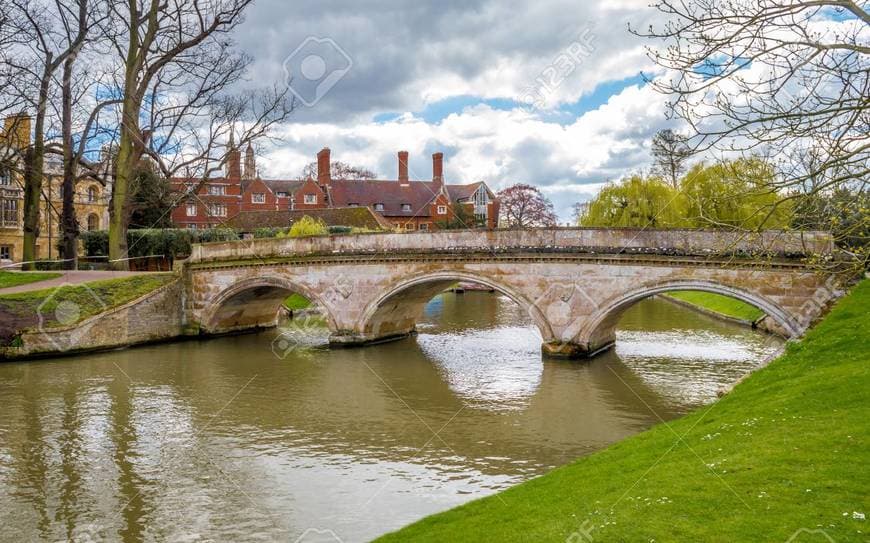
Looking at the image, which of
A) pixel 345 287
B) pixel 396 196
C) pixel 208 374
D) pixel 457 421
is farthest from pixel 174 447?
pixel 396 196

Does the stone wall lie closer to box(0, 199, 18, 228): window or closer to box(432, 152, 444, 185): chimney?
box(0, 199, 18, 228): window

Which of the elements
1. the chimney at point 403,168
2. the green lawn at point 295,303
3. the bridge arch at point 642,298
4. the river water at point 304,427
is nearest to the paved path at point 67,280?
the river water at point 304,427

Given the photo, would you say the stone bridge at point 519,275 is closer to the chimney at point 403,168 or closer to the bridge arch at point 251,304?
the bridge arch at point 251,304

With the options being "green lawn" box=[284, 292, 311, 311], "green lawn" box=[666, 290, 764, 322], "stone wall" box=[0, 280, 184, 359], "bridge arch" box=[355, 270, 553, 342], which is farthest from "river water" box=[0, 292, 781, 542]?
"green lawn" box=[284, 292, 311, 311]

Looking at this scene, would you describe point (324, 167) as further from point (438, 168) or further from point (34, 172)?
point (34, 172)

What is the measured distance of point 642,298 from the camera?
22719mm

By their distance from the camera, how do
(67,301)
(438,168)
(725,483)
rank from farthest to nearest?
1. (438,168)
2. (67,301)
3. (725,483)

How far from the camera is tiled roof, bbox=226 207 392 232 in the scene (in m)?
49.9

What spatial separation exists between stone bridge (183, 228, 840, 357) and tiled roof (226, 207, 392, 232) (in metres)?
18.0


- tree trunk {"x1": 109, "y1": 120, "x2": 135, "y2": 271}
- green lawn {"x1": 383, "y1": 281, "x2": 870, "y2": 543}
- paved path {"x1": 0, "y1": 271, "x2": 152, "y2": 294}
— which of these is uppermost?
tree trunk {"x1": 109, "y1": 120, "x2": 135, "y2": 271}

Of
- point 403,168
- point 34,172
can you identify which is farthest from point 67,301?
point 403,168

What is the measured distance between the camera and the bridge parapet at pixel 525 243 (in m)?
20.5

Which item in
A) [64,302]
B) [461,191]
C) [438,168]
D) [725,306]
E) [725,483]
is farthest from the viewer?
[461,191]

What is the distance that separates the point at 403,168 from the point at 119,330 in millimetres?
45927
